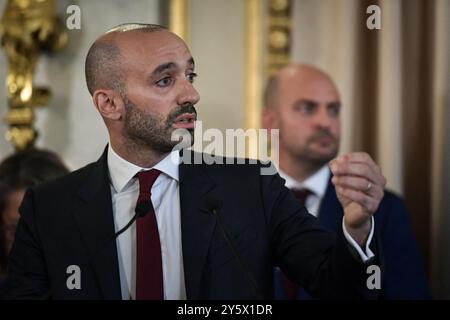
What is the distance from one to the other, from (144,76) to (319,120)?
0.65 m

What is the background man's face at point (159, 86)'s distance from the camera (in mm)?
889

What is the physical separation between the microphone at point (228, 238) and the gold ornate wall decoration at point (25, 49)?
0.85 m

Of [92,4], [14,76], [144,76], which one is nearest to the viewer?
[144,76]

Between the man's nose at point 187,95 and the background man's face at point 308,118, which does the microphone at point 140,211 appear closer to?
the man's nose at point 187,95

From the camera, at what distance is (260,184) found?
95cm

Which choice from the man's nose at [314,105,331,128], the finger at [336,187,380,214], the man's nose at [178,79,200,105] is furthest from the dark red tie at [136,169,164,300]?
the man's nose at [314,105,331,128]

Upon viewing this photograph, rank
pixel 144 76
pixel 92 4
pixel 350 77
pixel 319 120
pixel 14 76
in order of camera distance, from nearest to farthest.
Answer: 1. pixel 144 76
2. pixel 92 4
3. pixel 319 120
4. pixel 14 76
5. pixel 350 77

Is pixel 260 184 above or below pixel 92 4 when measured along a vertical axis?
below

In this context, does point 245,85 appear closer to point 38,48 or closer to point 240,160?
point 38,48

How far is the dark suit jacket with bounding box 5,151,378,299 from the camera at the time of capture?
0.91 metres

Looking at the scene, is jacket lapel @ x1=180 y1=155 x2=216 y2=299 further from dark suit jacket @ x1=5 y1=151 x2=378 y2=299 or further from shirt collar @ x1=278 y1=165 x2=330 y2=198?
shirt collar @ x1=278 y1=165 x2=330 y2=198

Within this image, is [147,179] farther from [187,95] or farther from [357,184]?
[357,184]

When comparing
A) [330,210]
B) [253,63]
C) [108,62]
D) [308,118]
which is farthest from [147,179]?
[253,63]

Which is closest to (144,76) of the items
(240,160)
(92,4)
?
(240,160)
